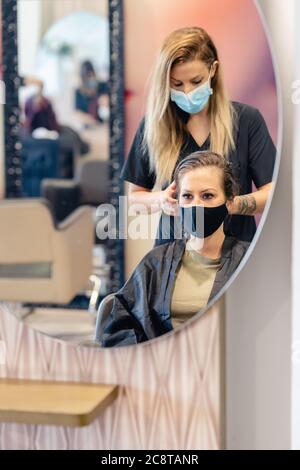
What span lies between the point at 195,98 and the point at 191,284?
305mm

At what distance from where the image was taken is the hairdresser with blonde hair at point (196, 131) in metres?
1.03

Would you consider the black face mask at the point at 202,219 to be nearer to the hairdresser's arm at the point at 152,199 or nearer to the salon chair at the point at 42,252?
the hairdresser's arm at the point at 152,199

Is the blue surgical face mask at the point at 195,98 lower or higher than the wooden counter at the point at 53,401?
higher

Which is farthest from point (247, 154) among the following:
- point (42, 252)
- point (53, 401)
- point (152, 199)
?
point (53, 401)

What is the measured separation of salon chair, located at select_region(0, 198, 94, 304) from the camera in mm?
1109

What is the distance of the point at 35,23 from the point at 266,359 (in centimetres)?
70

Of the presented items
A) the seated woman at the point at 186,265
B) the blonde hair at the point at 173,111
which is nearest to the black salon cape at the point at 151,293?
the seated woman at the point at 186,265

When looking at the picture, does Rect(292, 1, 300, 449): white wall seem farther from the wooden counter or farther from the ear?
the wooden counter

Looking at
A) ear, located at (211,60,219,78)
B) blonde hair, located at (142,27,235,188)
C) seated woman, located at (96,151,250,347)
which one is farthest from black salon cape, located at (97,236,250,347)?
ear, located at (211,60,219,78)

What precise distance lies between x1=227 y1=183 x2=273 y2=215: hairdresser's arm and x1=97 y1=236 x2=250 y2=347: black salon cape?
5cm

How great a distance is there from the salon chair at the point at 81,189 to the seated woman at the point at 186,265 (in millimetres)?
127

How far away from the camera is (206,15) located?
3.37 ft

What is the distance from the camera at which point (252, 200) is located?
1049 mm
